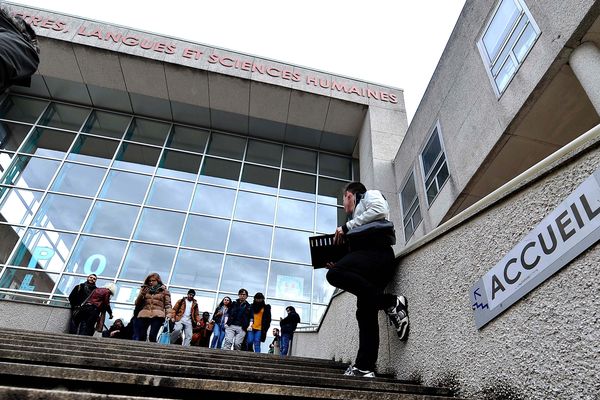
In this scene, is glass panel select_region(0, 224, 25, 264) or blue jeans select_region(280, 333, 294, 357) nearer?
blue jeans select_region(280, 333, 294, 357)

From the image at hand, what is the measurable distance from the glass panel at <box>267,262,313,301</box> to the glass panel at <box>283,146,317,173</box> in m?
4.24

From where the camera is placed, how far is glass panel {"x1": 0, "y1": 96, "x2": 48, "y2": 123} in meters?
13.8

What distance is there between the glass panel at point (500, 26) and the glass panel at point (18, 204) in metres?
12.9

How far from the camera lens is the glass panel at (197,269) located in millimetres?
11461

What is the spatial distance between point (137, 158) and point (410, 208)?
31.9ft

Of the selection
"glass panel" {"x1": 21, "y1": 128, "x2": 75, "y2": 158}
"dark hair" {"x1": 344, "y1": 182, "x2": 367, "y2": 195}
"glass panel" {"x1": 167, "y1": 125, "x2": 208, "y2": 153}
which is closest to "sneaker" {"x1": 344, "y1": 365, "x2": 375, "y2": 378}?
"dark hair" {"x1": 344, "y1": 182, "x2": 367, "y2": 195}

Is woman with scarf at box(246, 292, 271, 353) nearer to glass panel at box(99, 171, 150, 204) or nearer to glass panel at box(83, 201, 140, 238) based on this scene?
glass panel at box(83, 201, 140, 238)

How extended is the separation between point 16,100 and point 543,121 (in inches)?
649

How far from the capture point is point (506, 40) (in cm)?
663

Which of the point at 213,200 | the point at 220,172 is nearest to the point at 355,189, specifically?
the point at 213,200

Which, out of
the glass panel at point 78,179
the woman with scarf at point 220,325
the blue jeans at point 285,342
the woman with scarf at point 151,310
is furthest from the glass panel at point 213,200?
the woman with scarf at point 151,310

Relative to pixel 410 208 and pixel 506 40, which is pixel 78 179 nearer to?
pixel 410 208

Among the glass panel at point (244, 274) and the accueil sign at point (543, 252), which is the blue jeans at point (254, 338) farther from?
the accueil sign at point (543, 252)

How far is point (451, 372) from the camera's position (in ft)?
7.64
